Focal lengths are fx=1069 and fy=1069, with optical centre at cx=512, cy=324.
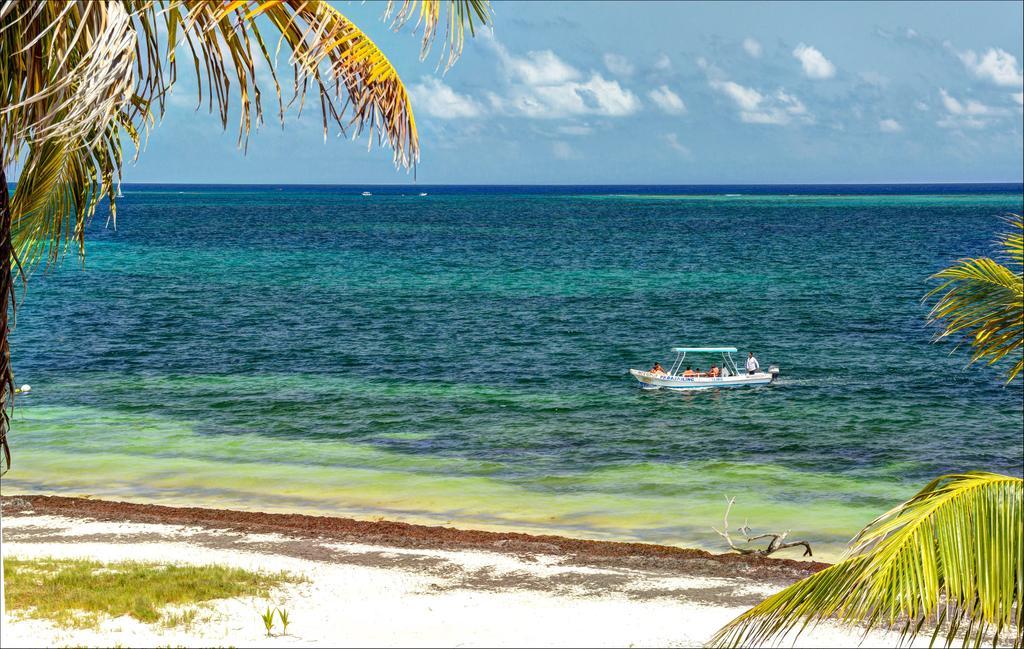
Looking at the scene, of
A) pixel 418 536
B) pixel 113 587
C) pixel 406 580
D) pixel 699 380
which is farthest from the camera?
pixel 699 380

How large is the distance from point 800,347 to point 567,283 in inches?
1204

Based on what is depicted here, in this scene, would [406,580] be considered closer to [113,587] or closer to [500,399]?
[113,587]

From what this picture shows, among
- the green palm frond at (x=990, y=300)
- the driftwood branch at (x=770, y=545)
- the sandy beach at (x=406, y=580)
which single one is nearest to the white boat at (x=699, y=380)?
the driftwood branch at (x=770, y=545)

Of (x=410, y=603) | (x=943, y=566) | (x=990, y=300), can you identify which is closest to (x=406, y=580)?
(x=410, y=603)

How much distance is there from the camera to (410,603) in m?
15.5

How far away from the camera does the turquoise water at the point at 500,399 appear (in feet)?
82.5

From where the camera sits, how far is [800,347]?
50000 mm

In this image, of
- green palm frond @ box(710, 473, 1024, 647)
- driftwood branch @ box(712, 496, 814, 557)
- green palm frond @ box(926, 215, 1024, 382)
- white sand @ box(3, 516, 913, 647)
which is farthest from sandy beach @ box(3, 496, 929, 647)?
green palm frond @ box(710, 473, 1024, 647)

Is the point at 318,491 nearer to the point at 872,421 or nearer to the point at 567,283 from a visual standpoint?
the point at 872,421

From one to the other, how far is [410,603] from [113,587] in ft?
13.8

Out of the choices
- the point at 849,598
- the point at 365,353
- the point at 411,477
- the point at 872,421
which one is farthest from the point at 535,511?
the point at 365,353

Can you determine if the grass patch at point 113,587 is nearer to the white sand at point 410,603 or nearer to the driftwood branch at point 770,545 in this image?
the white sand at point 410,603

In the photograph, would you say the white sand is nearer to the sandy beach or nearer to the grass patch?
the sandy beach

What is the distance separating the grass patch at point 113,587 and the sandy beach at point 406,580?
0.32 meters
